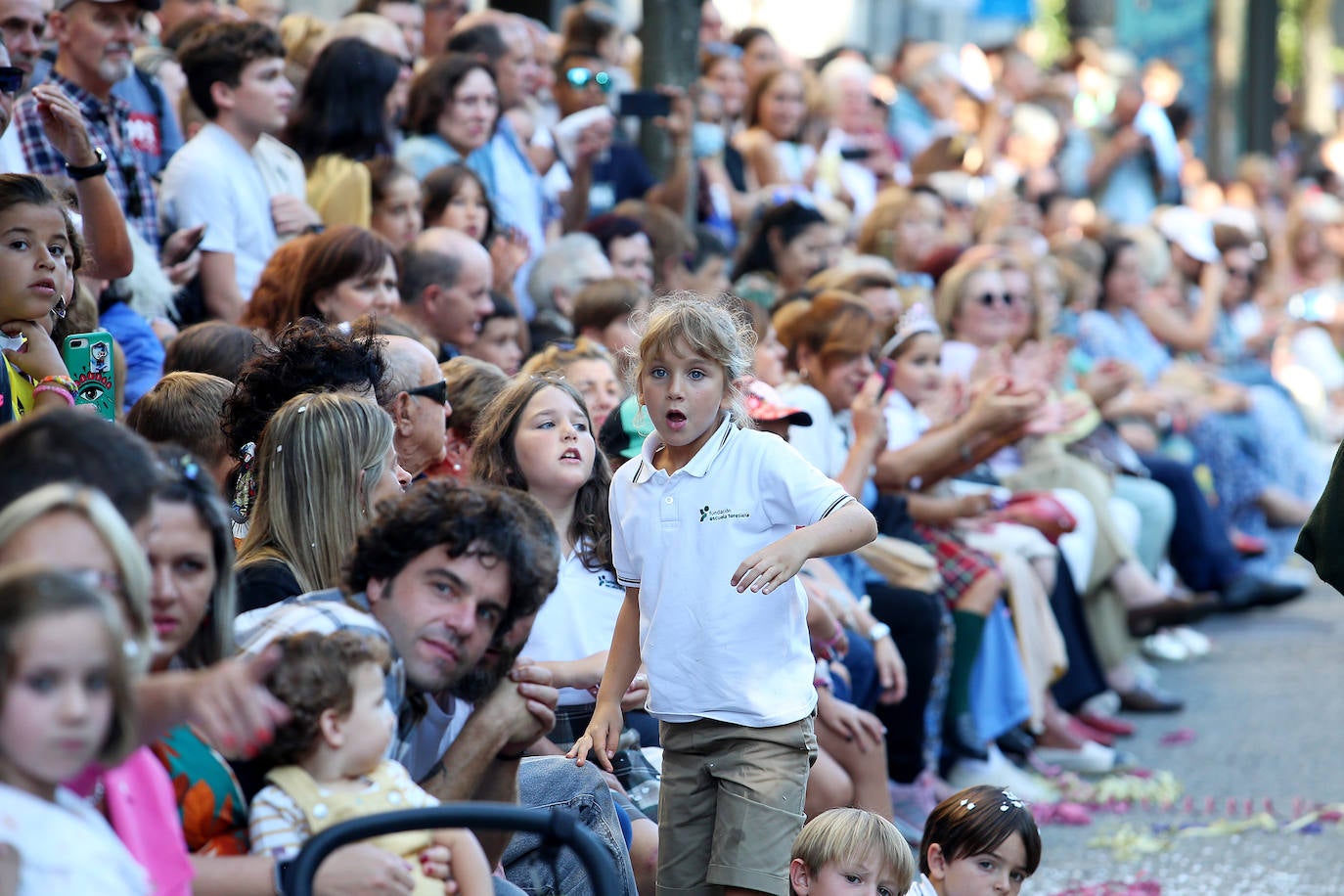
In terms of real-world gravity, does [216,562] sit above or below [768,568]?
above

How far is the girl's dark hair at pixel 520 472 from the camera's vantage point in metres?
4.14

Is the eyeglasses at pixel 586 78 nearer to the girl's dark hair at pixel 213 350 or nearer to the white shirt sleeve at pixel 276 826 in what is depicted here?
the girl's dark hair at pixel 213 350

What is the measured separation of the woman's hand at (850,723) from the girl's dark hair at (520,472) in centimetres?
93

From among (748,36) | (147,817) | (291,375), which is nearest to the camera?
(147,817)

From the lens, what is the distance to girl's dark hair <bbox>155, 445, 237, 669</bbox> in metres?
2.50

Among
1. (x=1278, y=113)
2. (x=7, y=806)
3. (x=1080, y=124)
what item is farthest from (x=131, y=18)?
(x=1278, y=113)

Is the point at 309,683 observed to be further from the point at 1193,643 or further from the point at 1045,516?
the point at 1193,643

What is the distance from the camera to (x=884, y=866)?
358cm

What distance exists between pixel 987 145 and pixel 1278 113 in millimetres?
9493

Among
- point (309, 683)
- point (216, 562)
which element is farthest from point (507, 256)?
point (309, 683)

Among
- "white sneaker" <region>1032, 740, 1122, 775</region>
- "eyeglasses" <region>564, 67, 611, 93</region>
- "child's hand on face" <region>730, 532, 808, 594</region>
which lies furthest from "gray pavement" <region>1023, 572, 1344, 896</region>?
"eyeglasses" <region>564, 67, 611, 93</region>

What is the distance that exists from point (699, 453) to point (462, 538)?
106 cm

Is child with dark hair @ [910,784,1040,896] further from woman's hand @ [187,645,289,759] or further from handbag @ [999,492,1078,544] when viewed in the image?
handbag @ [999,492,1078,544]

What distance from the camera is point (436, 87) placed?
264 inches
